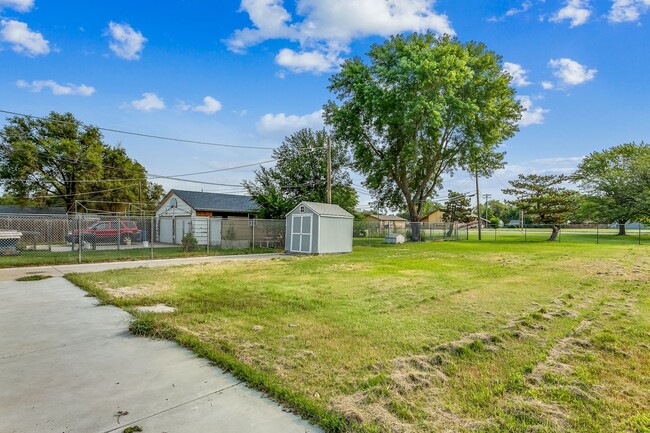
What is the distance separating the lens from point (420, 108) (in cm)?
1839

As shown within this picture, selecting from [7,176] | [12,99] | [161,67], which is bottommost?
[7,176]

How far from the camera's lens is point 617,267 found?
10.3 metres

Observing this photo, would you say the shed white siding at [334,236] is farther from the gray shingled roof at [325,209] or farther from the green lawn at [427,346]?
the green lawn at [427,346]

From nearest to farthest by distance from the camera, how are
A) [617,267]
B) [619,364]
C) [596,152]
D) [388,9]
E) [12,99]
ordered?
[619,364]
[617,267]
[388,9]
[12,99]
[596,152]

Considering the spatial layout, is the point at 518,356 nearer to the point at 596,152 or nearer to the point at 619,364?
the point at 619,364

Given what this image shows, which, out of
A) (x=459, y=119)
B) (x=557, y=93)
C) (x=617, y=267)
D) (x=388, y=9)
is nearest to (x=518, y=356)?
(x=617, y=267)

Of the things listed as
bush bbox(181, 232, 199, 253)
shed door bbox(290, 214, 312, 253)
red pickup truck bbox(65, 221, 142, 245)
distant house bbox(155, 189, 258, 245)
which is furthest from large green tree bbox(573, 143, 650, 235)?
red pickup truck bbox(65, 221, 142, 245)

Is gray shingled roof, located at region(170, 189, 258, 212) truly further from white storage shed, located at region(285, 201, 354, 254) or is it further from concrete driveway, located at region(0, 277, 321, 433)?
concrete driveway, located at region(0, 277, 321, 433)

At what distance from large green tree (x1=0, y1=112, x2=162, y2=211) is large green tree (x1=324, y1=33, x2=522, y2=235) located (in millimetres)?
19839

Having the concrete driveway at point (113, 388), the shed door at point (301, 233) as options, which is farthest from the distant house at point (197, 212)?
the concrete driveway at point (113, 388)

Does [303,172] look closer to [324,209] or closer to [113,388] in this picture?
[324,209]

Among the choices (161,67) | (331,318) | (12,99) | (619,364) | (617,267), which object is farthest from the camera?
(12,99)

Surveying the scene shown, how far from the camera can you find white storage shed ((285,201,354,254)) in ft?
49.5

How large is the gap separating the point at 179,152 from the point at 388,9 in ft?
48.7
